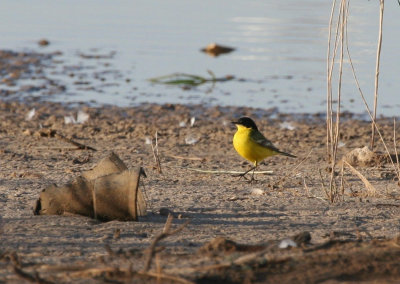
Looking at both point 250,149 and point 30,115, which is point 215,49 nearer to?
point 30,115

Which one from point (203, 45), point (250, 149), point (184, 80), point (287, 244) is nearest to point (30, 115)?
point (184, 80)

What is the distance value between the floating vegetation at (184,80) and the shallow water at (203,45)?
0.37 ft

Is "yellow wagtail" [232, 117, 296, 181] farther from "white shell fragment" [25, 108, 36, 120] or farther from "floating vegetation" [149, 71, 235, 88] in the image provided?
"floating vegetation" [149, 71, 235, 88]

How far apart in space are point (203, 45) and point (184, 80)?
315 centimetres

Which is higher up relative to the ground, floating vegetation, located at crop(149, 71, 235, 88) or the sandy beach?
floating vegetation, located at crop(149, 71, 235, 88)

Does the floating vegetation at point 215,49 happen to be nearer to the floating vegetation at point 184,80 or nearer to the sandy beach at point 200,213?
the floating vegetation at point 184,80

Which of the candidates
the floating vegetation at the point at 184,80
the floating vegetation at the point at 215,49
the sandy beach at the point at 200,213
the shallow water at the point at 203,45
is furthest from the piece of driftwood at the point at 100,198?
the floating vegetation at the point at 215,49

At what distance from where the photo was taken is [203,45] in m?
15.1

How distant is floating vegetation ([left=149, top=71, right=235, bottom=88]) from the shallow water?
4.5 inches

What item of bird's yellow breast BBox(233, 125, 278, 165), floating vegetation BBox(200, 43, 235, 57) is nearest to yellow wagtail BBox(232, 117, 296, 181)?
bird's yellow breast BBox(233, 125, 278, 165)

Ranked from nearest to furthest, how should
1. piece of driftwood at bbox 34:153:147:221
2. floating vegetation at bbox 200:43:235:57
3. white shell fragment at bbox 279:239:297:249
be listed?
white shell fragment at bbox 279:239:297:249
piece of driftwood at bbox 34:153:147:221
floating vegetation at bbox 200:43:235:57

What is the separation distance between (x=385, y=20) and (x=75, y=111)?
9.01m

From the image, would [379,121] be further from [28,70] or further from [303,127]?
[28,70]

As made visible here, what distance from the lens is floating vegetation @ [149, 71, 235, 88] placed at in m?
12.0
